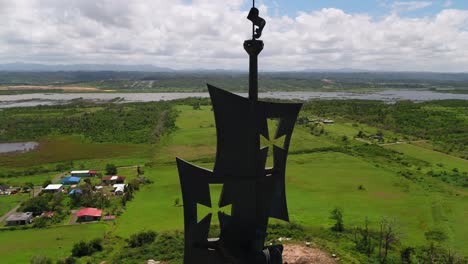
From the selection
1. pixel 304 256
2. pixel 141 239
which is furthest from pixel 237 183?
pixel 141 239

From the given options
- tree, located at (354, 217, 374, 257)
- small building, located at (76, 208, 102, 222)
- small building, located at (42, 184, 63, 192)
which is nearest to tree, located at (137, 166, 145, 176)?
small building, located at (42, 184, 63, 192)

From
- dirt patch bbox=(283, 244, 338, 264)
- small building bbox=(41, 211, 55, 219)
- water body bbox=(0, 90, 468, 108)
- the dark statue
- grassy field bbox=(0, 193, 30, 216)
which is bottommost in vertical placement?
grassy field bbox=(0, 193, 30, 216)

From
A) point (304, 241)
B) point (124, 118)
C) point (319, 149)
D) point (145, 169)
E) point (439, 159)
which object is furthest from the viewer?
point (124, 118)

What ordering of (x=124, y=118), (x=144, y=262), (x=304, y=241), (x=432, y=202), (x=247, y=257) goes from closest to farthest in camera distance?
(x=247, y=257) < (x=144, y=262) < (x=304, y=241) < (x=432, y=202) < (x=124, y=118)

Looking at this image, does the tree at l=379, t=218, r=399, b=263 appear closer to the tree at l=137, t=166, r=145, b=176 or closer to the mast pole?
the mast pole

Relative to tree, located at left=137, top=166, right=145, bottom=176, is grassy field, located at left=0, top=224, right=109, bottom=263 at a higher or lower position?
lower

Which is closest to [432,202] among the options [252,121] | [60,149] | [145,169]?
[252,121]

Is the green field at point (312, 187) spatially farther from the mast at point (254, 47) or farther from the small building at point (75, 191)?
the mast at point (254, 47)

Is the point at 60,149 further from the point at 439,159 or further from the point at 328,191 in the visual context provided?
the point at 439,159
